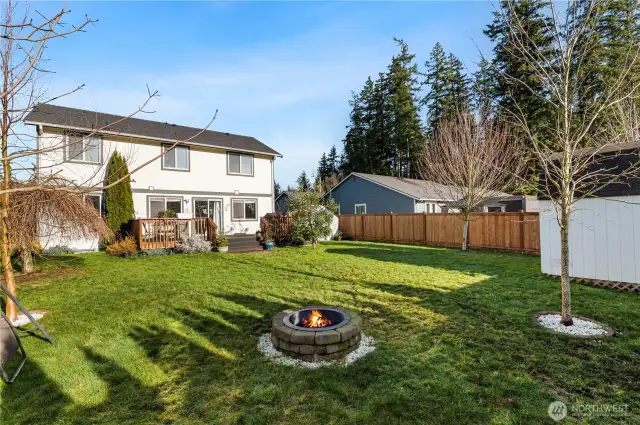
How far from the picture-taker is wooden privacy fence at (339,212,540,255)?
40.8ft

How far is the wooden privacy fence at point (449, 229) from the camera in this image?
490 inches

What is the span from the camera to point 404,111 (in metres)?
34.7

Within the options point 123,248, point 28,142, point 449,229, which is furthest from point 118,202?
point 449,229

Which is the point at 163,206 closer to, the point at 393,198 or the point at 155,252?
the point at 155,252

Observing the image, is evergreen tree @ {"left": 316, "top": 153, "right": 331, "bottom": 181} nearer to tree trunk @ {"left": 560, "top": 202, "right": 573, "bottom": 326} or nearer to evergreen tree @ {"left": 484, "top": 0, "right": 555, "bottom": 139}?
evergreen tree @ {"left": 484, "top": 0, "right": 555, "bottom": 139}

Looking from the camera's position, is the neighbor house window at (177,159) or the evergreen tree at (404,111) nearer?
the neighbor house window at (177,159)

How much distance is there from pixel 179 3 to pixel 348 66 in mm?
6968

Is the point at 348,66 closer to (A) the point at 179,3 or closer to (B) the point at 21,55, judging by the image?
(A) the point at 179,3

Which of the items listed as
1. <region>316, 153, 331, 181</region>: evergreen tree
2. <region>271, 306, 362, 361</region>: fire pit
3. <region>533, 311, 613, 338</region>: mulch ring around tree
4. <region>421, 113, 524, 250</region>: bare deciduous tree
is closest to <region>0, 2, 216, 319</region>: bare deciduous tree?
<region>271, 306, 362, 361</region>: fire pit

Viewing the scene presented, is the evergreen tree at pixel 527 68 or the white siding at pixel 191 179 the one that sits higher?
the evergreen tree at pixel 527 68

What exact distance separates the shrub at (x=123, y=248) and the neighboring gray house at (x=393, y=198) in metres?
13.3

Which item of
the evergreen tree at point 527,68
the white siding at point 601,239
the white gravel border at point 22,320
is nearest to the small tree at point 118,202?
the white gravel border at point 22,320

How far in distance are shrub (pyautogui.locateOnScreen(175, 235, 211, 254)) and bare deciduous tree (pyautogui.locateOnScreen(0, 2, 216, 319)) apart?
3.37 m

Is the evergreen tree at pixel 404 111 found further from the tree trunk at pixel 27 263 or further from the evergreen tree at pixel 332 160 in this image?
the tree trunk at pixel 27 263
